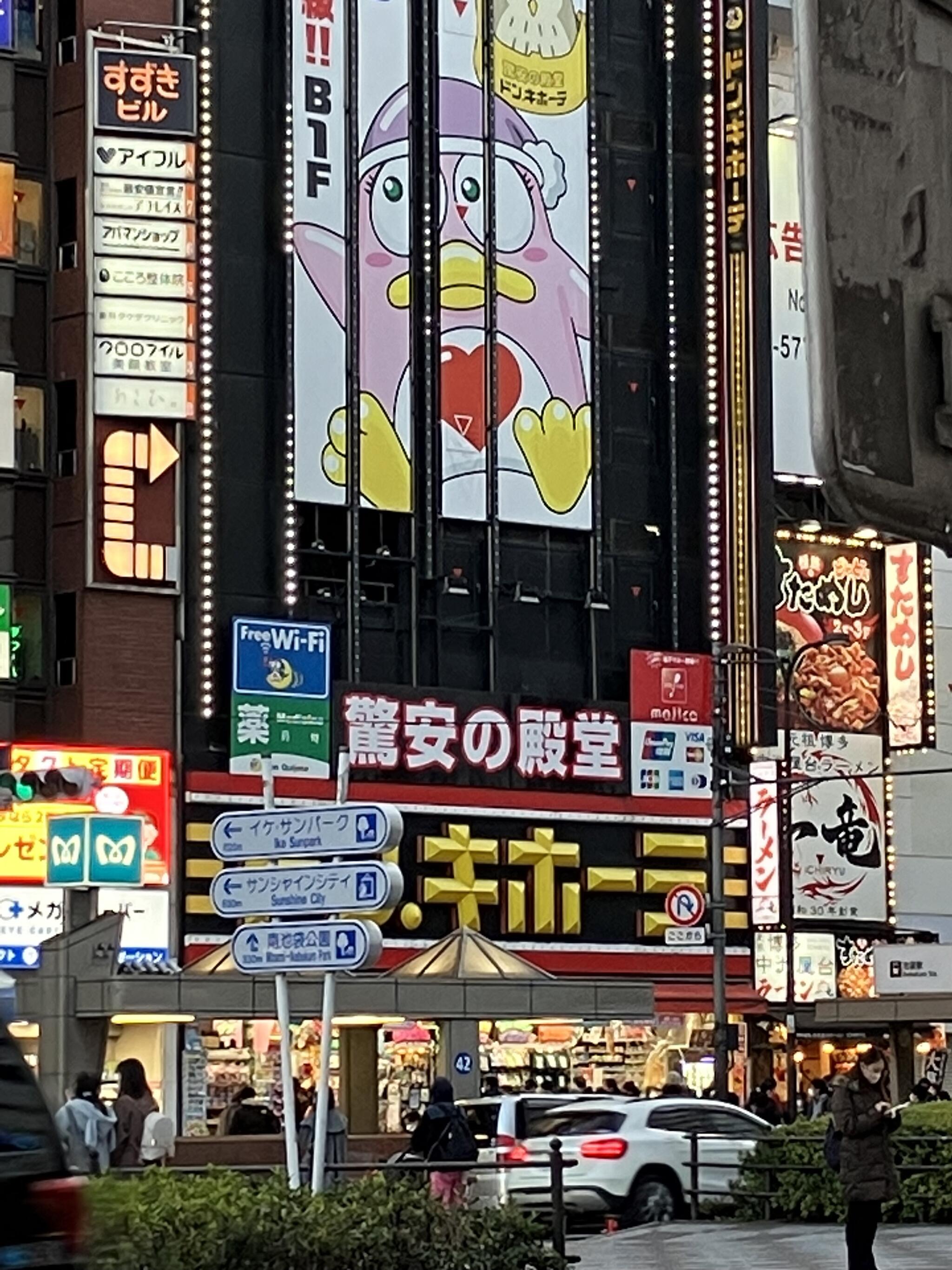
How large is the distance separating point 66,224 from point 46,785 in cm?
1516

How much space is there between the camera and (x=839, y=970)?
176ft

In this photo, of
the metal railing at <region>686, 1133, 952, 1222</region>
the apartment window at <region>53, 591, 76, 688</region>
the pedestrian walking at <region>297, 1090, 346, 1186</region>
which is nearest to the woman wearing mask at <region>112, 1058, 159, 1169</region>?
the pedestrian walking at <region>297, 1090, 346, 1186</region>

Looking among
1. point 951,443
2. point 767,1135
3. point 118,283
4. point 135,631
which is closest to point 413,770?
point 135,631

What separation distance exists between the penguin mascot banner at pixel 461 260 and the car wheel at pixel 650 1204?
18.3m

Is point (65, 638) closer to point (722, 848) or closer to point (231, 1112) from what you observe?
point (722, 848)

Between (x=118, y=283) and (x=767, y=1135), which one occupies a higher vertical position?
(x=118, y=283)

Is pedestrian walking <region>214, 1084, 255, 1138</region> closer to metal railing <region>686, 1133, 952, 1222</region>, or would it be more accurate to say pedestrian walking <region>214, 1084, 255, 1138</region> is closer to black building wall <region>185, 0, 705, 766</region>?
metal railing <region>686, 1133, 952, 1222</region>

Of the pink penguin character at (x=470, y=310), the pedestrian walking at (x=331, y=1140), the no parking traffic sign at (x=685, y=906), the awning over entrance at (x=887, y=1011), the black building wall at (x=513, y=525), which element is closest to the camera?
the pedestrian walking at (x=331, y=1140)

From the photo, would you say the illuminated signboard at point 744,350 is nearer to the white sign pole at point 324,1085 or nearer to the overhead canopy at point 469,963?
the overhead canopy at point 469,963

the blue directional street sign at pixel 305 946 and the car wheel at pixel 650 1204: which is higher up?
the blue directional street sign at pixel 305 946

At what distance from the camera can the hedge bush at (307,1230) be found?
14.9 metres

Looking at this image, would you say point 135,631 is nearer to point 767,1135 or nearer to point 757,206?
point 757,206

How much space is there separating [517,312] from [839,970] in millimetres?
14453

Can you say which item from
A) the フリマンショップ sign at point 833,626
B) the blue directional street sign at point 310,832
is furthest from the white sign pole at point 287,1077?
the フリマンショップ sign at point 833,626
